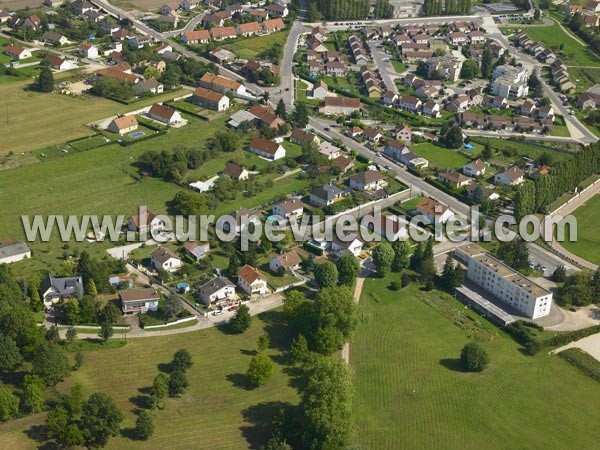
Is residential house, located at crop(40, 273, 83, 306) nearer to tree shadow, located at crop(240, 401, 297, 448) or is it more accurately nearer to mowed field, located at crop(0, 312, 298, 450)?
mowed field, located at crop(0, 312, 298, 450)

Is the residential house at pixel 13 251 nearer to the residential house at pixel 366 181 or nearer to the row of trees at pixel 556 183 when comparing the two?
the residential house at pixel 366 181

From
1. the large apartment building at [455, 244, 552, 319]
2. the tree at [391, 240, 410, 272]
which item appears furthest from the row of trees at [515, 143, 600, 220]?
the tree at [391, 240, 410, 272]

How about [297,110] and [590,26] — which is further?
[590,26]

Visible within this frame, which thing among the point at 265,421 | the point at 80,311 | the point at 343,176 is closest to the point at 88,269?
the point at 80,311

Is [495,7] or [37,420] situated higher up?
[495,7]

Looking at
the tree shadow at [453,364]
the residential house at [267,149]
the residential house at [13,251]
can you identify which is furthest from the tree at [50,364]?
the residential house at [267,149]

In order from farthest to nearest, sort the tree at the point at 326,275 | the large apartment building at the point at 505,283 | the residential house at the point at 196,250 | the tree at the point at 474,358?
the residential house at the point at 196,250 → the tree at the point at 326,275 → the large apartment building at the point at 505,283 → the tree at the point at 474,358

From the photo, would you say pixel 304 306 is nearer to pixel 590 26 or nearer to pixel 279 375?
pixel 279 375
